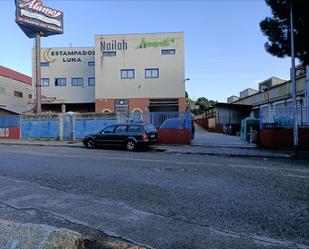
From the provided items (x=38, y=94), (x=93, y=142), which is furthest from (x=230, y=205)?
(x=38, y=94)

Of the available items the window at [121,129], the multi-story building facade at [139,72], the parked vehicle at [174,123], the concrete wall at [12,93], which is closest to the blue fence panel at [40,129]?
the window at [121,129]

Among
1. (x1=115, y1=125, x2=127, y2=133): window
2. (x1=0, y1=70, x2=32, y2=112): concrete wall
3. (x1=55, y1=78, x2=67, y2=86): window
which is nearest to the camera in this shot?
(x1=115, y1=125, x2=127, y2=133): window

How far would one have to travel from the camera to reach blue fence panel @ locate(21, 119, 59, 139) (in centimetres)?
3026

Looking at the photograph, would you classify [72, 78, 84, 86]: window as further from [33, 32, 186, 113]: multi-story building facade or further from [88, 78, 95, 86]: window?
[33, 32, 186, 113]: multi-story building facade

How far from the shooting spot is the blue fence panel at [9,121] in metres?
32.6

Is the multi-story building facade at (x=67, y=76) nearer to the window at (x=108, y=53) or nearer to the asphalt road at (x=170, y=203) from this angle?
the window at (x=108, y=53)

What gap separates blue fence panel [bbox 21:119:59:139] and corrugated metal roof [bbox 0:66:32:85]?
33.3 meters

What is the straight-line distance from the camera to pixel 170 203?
26.1 feet

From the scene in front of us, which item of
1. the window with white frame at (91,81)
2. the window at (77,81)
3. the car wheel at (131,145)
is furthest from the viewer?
the window at (77,81)

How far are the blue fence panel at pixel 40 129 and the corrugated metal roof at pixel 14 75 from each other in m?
33.3

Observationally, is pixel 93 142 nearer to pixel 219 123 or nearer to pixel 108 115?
pixel 108 115

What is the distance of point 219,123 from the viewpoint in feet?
162

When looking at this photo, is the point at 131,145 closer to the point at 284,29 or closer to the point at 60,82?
the point at 284,29

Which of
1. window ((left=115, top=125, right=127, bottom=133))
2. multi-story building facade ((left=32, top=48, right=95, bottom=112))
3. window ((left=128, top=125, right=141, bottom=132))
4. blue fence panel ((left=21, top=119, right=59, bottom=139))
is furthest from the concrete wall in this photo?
window ((left=128, top=125, right=141, bottom=132))
